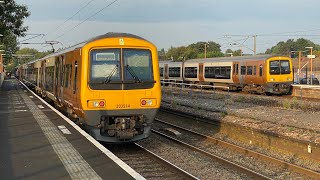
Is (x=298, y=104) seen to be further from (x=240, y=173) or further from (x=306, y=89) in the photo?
(x=240, y=173)

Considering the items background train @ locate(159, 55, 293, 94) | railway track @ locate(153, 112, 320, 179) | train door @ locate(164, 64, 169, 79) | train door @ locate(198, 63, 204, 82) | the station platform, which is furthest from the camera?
train door @ locate(164, 64, 169, 79)

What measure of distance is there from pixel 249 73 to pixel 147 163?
2251 cm

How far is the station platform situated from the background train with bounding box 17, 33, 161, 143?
75 cm

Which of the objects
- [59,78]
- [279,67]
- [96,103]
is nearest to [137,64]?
[96,103]

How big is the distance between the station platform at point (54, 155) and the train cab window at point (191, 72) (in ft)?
96.9

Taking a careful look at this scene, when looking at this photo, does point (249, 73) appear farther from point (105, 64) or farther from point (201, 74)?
point (105, 64)

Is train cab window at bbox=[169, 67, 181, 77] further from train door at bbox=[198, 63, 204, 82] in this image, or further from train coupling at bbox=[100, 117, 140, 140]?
train coupling at bbox=[100, 117, 140, 140]

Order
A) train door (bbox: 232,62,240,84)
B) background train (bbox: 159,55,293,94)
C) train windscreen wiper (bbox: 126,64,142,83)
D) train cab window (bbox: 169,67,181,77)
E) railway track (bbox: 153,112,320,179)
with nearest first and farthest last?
railway track (bbox: 153,112,320,179)
train windscreen wiper (bbox: 126,64,142,83)
background train (bbox: 159,55,293,94)
train door (bbox: 232,62,240,84)
train cab window (bbox: 169,67,181,77)

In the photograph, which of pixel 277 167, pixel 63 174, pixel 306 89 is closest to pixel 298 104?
pixel 306 89

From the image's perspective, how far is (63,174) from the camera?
6602mm

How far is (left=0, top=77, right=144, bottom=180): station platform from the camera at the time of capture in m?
6.62

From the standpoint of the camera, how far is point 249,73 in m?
30.9

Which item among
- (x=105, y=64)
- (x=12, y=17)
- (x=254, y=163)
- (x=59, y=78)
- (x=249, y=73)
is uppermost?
(x=12, y=17)

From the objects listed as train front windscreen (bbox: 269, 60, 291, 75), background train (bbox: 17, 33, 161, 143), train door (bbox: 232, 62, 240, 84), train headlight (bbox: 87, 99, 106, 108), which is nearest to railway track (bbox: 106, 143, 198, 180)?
background train (bbox: 17, 33, 161, 143)
